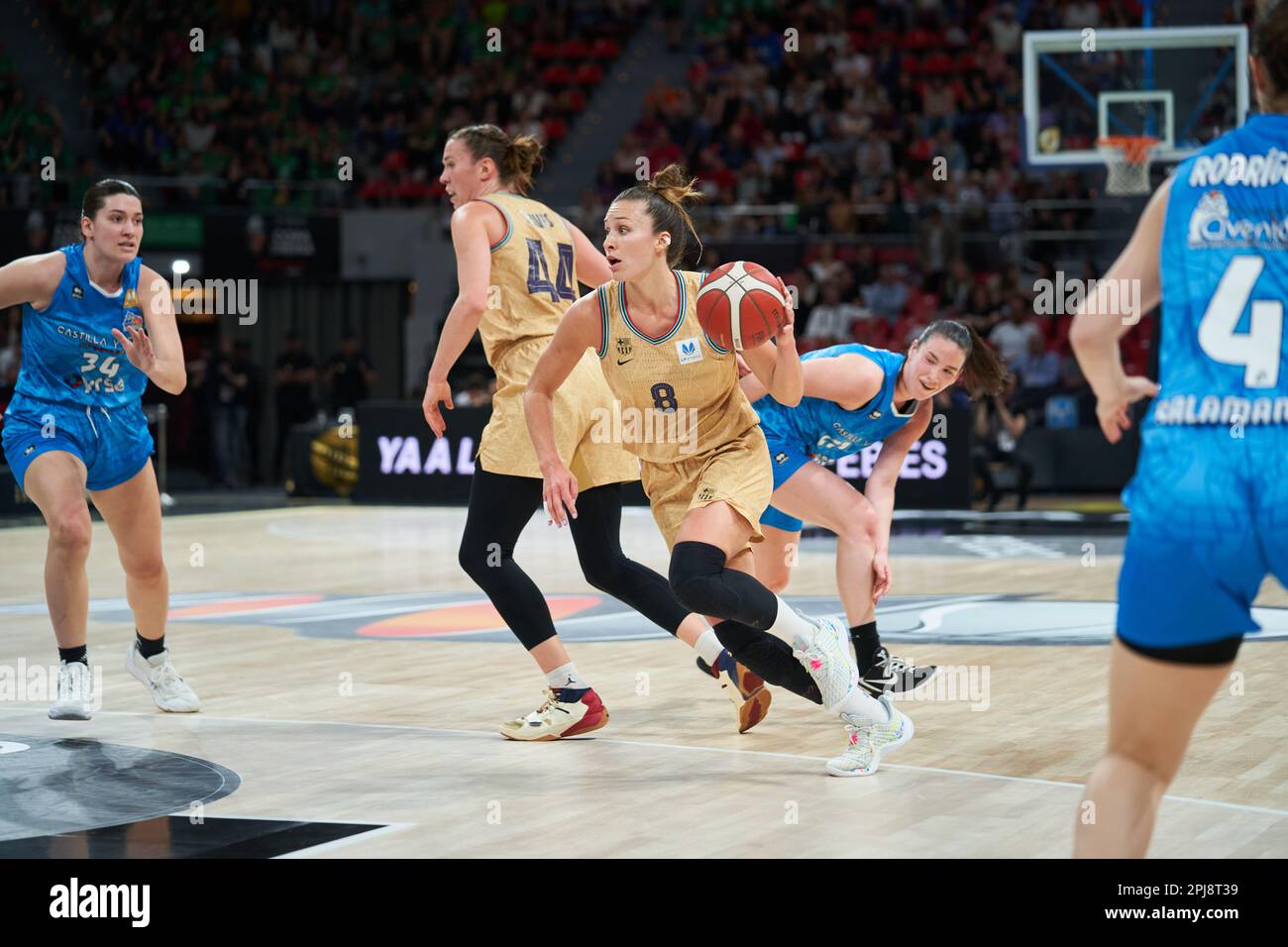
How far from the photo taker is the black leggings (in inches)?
210

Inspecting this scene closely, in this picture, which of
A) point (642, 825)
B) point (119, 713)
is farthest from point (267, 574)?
point (642, 825)

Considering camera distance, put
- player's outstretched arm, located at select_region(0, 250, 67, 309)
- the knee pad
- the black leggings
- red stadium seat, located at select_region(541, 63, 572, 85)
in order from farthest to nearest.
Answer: red stadium seat, located at select_region(541, 63, 572, 85) → player's outstretched arm, located at select_region(0, 250, 67, 309) → the black leggings → the knee pad

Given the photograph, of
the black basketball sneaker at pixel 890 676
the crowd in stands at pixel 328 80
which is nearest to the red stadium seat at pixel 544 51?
the crowd in stands at pixel 328 80

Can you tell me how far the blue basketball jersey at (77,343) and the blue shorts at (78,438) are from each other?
0.12 feet

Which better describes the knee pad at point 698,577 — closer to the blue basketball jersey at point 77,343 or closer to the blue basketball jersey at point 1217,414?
the blue basketball jersey at point 1217,414

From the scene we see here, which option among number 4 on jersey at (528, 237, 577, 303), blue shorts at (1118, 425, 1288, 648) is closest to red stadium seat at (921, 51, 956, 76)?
number 4 on jersey at (528, 237, 577, 303)

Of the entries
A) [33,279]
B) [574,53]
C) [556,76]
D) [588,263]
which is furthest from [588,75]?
[33,279]

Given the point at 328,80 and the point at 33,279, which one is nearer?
the point at 33,279

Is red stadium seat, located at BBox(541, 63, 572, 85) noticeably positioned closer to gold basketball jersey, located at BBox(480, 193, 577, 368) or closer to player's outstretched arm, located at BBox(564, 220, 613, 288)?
player's outstretched arm, located at BBox(564, 220, 613, 288)

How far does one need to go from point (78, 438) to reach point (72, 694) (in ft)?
3.05

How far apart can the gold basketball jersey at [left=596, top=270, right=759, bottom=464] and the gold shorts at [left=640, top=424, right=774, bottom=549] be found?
39mm

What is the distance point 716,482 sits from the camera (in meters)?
4.88

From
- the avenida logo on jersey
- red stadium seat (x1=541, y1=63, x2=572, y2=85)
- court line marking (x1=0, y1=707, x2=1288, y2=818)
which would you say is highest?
red stadium seat (x1=541, y1=63, x2=572, y2=85)

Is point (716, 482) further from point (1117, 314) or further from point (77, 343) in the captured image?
point (77, 343)
